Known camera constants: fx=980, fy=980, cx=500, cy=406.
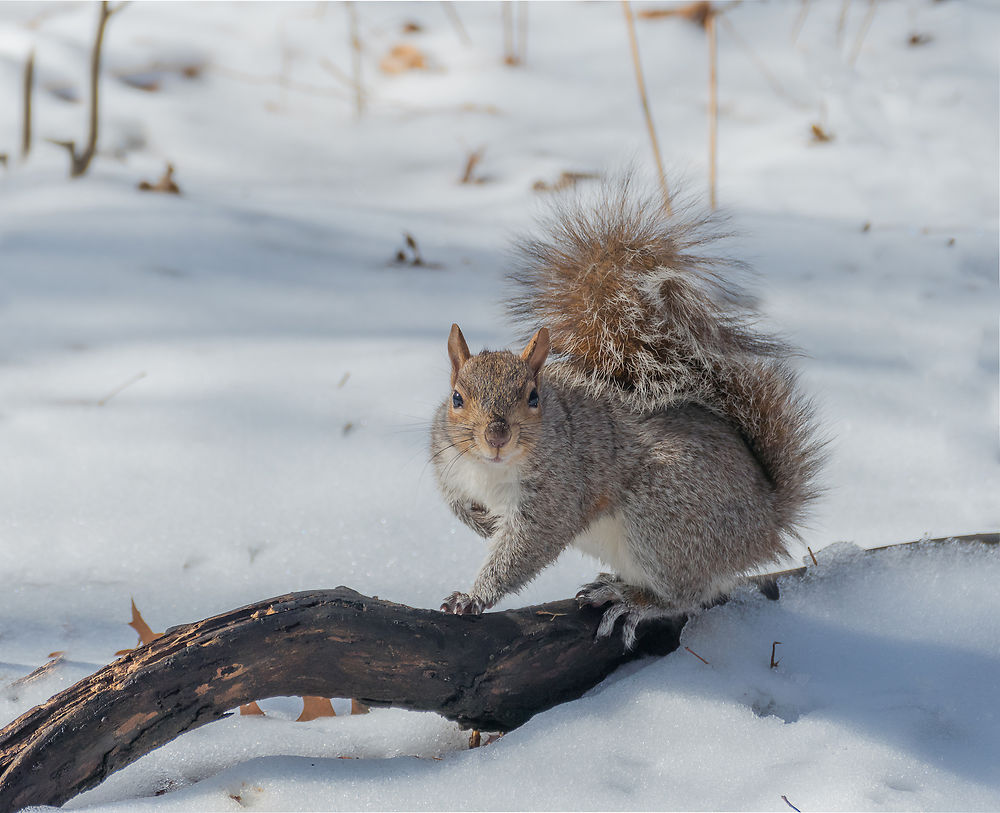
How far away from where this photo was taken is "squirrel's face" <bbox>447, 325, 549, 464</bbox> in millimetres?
1482

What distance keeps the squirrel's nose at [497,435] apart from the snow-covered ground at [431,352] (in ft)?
1.34

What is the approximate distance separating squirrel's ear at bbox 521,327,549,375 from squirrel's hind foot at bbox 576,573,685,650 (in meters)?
0.37

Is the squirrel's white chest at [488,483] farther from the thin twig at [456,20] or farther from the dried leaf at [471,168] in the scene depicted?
the thin twig at [456,20]

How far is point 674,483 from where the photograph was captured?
159 cm

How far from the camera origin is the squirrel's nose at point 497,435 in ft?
4.79

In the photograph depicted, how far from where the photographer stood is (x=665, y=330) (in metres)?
1.69

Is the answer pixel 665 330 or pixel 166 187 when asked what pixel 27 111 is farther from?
pixel 665 330

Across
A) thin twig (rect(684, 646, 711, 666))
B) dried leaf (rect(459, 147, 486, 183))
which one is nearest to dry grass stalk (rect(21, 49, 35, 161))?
dried leaf (rect(459, 147, 486, 183))

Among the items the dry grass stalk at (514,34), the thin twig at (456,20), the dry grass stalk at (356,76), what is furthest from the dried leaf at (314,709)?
the thin twig at (456,20)

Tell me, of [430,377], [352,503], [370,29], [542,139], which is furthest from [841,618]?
[370,29]

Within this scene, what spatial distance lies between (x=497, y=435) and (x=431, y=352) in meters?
1.16

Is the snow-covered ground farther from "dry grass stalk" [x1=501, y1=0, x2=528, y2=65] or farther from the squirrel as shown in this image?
the squirrel

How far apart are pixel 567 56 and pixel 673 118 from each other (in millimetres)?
879

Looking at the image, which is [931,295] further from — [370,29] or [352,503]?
[370,29]
